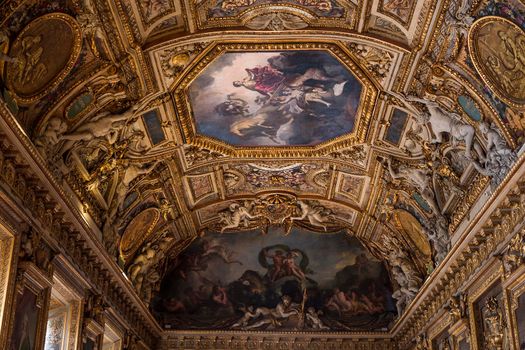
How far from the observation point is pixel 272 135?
1770cm

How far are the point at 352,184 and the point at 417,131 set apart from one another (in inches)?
163

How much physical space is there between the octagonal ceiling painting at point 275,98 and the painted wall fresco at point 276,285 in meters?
5.69

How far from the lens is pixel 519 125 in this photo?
11.9 meters

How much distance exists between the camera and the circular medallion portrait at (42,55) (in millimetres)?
10891

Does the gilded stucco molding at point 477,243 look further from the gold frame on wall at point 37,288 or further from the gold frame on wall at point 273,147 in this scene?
the gold frame on wall at point 37,288

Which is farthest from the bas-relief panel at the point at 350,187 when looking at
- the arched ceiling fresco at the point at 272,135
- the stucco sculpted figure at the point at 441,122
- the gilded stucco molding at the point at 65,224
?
the gilded stucco molding at the point at 65,224

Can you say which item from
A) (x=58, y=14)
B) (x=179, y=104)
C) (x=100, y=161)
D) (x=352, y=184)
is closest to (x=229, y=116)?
(x=179, y=104)

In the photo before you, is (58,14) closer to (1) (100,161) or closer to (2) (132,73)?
(2) (132,73)

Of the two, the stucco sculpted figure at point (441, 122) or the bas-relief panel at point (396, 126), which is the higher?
the bas-relief panel at point (396, 126)

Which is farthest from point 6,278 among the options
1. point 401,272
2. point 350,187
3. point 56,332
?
point 401,272

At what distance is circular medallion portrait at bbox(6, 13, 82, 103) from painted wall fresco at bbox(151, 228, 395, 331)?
11.2 m

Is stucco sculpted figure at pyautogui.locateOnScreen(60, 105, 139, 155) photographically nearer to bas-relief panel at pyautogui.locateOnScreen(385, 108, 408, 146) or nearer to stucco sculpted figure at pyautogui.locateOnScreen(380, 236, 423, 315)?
bas-relief panel at pyautogui.locateOnScreen(385, 108, 408, 146)

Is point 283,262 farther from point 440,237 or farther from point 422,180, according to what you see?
point 422,180

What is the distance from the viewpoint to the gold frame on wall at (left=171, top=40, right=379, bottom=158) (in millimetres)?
14336
